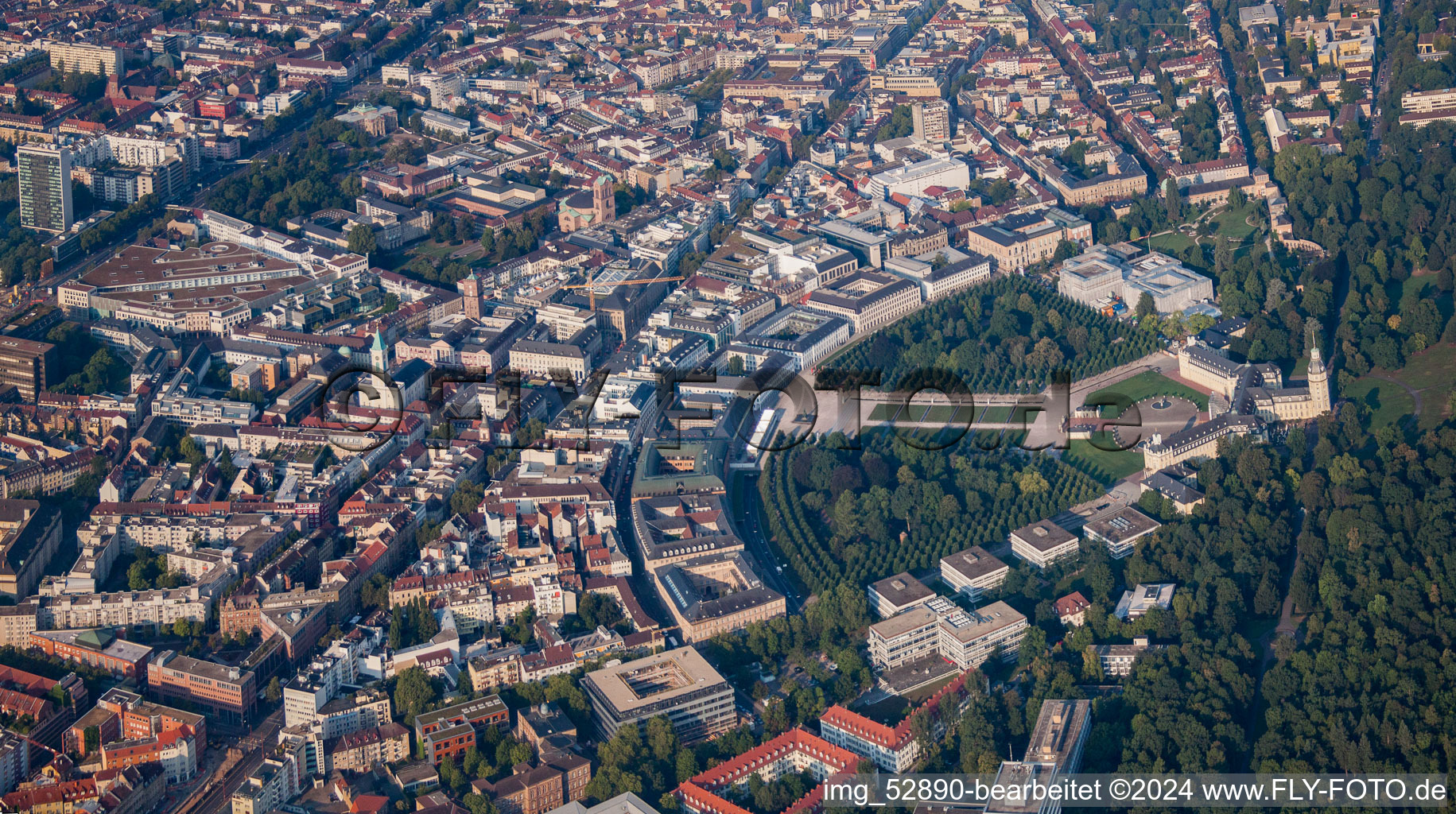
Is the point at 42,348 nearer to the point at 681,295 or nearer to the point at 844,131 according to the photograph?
the point at 681,295

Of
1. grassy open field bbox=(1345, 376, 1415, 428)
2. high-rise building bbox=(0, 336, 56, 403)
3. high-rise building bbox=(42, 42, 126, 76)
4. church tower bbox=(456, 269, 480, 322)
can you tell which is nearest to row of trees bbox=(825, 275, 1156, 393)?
grassy open field bbox=(1345, 376, 1415, 428)

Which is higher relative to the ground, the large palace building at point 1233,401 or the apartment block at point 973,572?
the large palace building at point 1233,401

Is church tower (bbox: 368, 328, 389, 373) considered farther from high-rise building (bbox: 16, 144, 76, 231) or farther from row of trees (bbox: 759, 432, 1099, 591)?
high-rise building (bbox: 16, 144, 76, 231)

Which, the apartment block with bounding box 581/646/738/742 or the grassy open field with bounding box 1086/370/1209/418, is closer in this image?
the apartment block with bounding box 581/646/738/742

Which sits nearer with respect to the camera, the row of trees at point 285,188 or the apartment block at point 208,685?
the apartment block at point 208,685

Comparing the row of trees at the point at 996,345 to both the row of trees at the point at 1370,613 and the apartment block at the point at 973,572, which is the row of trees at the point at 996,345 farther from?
the apartment block at the point at 973,572

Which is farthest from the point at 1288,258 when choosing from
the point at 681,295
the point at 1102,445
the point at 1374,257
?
the point at 681,295

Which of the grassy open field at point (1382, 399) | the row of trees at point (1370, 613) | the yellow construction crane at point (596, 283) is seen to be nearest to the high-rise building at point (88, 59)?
the yellow construction crane at point (596, 283)
